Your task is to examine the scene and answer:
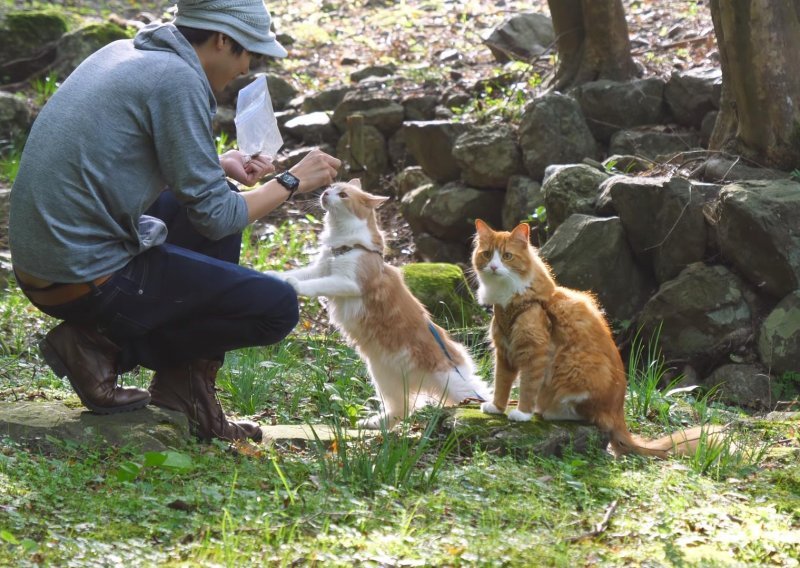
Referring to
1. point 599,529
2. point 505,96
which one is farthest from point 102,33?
point 599,529

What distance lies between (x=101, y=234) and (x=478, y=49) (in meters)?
9.25

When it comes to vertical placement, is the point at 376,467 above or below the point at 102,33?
below

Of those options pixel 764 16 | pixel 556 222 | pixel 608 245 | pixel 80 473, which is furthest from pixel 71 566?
pixel 764 16

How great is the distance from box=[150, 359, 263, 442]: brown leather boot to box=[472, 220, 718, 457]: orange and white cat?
1.22 metres

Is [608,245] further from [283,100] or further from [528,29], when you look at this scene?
[283,100]

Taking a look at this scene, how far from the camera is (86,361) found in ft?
12.2

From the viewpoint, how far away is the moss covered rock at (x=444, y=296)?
7199mm

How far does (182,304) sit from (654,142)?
5681 mm

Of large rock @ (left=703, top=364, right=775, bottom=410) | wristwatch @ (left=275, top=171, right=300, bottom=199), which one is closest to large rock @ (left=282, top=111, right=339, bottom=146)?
large rock @ (left=703, top=364, right=775, bottom=410)

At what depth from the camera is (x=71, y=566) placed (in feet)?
8.18

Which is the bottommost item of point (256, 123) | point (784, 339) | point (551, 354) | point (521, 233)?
point (784, 339)

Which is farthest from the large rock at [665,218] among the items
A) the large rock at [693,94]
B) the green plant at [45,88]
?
the green plant at [45,88]

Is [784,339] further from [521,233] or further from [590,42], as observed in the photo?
[590,42]

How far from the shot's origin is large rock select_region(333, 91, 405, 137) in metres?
10.2
